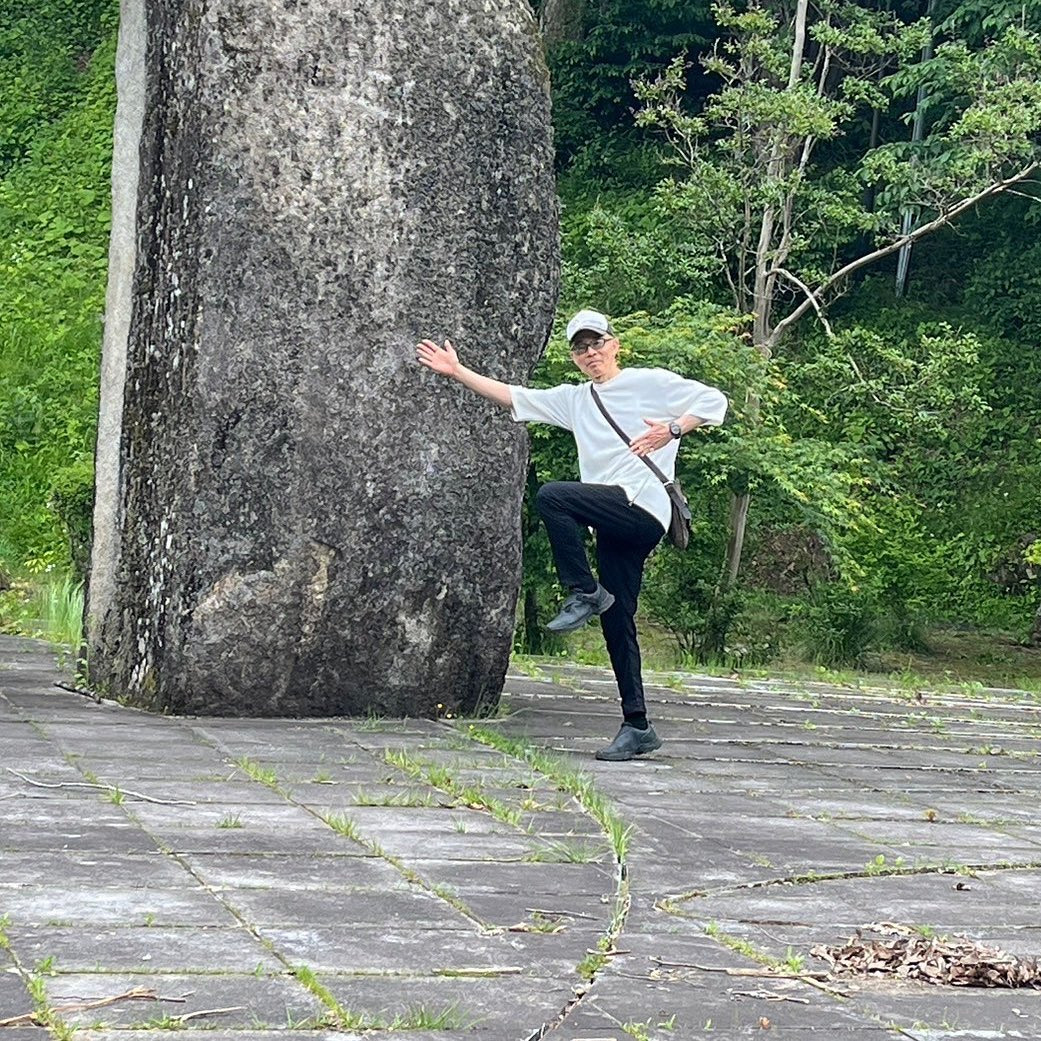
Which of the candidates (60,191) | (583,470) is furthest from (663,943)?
(60,191)

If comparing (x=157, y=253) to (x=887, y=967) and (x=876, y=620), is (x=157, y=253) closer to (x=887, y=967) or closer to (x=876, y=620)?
(x=887, y=967)

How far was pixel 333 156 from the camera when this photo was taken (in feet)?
26.1

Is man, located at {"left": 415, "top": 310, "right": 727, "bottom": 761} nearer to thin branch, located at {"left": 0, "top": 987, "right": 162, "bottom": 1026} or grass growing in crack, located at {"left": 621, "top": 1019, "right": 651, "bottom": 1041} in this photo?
grass growing in crack, located at {"left": 621, "top": 1019, "right": 651, "bottom": 1041}

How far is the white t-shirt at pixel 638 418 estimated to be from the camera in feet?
23.7

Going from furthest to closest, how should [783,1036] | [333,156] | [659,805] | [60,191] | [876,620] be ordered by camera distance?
[60,191] < [876,620] < [333,156] < [659,805] < [783,1036]

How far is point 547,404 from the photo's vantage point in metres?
7.50

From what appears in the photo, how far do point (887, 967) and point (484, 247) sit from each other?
4.83 metres

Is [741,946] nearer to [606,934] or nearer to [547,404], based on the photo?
[606,934]

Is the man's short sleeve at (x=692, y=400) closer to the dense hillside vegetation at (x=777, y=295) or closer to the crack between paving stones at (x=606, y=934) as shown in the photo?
the crack between paving stones at (x=606, y=934)

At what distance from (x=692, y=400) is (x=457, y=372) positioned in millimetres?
1047

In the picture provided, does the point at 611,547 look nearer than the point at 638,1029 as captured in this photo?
No

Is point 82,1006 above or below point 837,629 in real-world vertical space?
above

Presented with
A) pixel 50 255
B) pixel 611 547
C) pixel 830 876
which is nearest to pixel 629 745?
pixel 611 547

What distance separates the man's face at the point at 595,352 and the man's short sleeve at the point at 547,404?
5.7 inches
